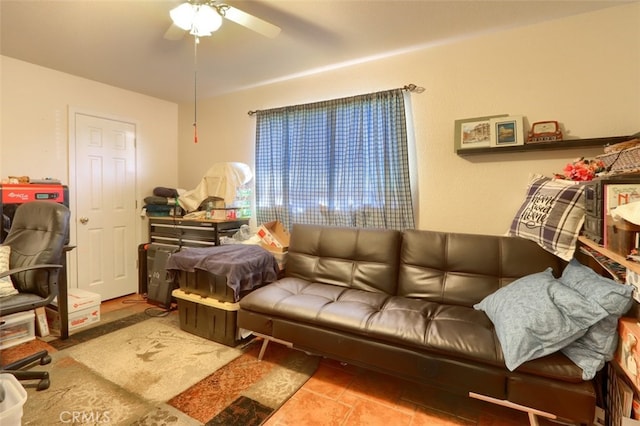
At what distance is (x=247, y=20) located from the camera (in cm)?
175

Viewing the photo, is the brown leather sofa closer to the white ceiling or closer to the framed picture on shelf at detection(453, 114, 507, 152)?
the framed picture on shelf at detection(453, 114, 507, 152)

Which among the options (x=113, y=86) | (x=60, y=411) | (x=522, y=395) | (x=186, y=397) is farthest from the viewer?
(x=113, y=86)

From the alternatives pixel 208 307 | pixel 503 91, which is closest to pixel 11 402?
pixel 208 307

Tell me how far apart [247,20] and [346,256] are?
1749 mm

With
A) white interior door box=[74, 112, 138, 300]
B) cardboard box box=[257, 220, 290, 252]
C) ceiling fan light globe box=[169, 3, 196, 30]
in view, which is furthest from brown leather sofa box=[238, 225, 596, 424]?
white interior door box=[74, 112, 138, 300]

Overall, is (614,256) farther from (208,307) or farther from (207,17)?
(208,307)

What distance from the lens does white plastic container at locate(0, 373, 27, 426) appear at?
119 cm

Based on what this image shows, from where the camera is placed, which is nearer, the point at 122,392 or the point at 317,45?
the point at 122,392

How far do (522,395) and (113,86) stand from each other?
435cm

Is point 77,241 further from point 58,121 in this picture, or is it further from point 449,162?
point 449,162

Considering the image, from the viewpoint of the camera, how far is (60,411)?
5.37ft

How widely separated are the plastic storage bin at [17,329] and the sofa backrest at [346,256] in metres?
2.06

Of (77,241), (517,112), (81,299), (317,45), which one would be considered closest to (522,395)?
(517,112)
